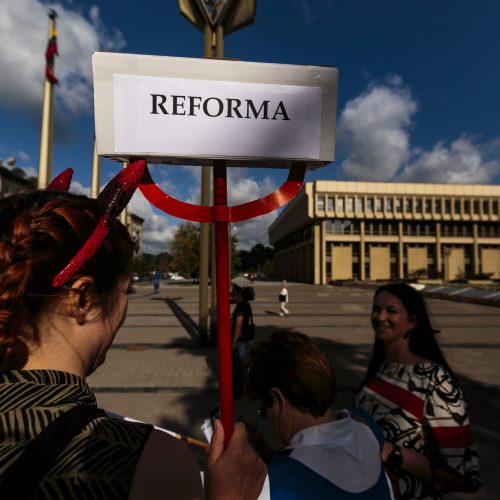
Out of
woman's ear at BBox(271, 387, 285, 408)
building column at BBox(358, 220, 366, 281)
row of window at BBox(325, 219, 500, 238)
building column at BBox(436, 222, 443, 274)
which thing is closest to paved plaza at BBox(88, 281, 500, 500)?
woman's ear at BBox(271, 387, 285, 408)

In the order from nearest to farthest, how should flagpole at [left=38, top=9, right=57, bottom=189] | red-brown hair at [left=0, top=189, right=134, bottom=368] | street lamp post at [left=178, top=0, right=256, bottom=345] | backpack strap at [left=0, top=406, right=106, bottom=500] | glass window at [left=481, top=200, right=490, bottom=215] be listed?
backpack strap at [left=0, top=406, right=106, bottom=500], red-brown hair at [left=0, top=189, right=134, bottom=368], street lamp post at [left=178, top=0, right=256, bottom=345], flagpole at [left=38, top=9, right=57, bottom=189], glass window at [left=481, top=200, right=490, bottom=215]

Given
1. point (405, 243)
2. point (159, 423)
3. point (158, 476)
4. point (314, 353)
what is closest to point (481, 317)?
point (159, 423)

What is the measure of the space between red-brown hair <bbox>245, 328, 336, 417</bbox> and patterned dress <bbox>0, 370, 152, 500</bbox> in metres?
0.74

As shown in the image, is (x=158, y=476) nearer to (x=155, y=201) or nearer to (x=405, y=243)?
(x=155, y=201)

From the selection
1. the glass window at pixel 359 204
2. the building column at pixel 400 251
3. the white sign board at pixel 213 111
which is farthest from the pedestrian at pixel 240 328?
the building column at pixel 400 251

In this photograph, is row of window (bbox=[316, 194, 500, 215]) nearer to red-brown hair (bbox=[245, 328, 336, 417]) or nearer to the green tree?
the green tree

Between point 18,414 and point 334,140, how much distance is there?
106cm

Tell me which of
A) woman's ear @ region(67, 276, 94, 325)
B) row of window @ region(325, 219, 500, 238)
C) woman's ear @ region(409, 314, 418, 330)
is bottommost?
woman's ear @ region(409, 314, 418, 330)

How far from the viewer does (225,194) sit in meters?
1.16

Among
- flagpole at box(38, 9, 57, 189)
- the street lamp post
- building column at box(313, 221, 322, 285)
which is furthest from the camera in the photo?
building column at box(313, 221, 322, 285)

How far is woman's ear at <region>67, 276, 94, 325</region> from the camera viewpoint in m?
0.76

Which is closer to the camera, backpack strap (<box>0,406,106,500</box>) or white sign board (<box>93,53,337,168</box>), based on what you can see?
backpack strap (<box>0,406,106,500</box>)

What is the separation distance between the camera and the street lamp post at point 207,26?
699cm

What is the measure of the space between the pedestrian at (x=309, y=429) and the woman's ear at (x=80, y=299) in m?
0.70
